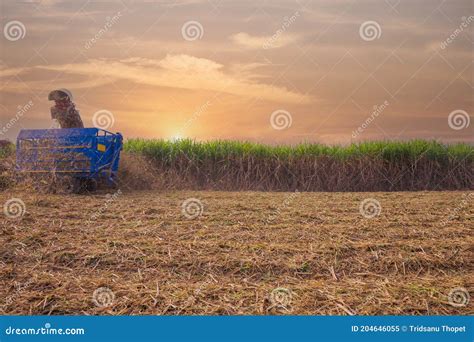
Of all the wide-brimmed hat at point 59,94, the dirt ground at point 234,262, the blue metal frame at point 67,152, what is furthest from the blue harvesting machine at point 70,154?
the dirt ground at point 234,262

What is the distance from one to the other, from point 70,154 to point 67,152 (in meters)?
0.10

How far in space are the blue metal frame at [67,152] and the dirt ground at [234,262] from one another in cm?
321

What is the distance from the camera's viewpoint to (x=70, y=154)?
10.4 meters

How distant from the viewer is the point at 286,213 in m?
6.98

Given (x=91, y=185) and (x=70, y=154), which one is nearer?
(x=70, y=154)

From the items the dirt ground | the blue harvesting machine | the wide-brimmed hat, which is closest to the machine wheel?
the blue harvesting machine

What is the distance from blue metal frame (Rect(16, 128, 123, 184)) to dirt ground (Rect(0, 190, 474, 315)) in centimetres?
321

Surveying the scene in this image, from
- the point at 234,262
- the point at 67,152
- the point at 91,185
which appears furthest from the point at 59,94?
the point at 234,262

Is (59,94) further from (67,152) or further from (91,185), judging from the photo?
(91,185)

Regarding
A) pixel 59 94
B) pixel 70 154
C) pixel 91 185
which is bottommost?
pixel 91 185

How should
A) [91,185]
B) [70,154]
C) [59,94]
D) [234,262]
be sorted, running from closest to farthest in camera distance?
1. [234,262]
2. [70,154]
3. [91,185]
4. [59,94]

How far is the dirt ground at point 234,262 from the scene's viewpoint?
3402 mm

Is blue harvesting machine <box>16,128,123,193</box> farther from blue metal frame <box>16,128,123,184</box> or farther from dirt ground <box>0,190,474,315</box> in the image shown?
dirt ground <box>0,190,474,315</box>

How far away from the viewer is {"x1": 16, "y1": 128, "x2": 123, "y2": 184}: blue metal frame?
1034cm
